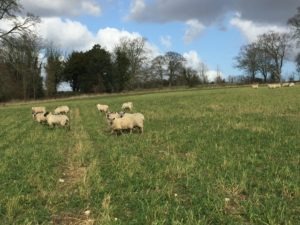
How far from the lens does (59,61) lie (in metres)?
109

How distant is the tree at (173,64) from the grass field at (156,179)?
378ft

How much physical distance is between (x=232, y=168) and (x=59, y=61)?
10051 cm

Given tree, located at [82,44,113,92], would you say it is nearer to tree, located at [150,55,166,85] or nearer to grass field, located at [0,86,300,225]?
tree, located at [150,55,166,85]

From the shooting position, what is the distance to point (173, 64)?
449 ft

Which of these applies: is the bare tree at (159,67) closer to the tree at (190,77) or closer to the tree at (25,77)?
the tree at (190,77)

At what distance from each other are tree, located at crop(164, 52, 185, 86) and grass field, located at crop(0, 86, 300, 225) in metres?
115

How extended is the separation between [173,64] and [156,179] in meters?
127

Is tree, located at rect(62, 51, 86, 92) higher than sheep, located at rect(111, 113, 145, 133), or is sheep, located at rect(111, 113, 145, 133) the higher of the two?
tree, located at rect(62, 51, 86, 92)

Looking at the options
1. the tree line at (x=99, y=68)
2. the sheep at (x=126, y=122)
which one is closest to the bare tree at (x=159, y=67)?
the tree line at (x=99, y=68)

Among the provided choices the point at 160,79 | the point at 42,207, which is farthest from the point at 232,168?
the point at 160,79

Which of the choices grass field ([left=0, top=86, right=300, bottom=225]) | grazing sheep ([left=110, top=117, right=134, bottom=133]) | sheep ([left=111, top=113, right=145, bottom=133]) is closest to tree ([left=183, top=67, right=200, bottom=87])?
sheep ([left=111, top=113, right=145, bottom=133])

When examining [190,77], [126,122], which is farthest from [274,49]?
Result: [126,122]

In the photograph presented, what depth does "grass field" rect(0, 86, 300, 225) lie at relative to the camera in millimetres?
8766

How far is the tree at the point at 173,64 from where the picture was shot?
135250mm
